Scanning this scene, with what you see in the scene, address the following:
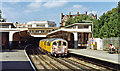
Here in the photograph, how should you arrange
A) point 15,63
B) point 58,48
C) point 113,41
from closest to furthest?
1. point 15,63
2. point 58,48
3. point 113,41

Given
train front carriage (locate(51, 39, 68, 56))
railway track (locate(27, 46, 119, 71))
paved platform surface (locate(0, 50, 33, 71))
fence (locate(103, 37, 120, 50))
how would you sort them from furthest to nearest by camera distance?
fence (locate(103, 37, 120, 50))
train front carriage (locate(51, 39, 68, 56))
railway track (locate(27, 46, 119, 71))
paved platform surface (locate(0, 50, 33, 71))

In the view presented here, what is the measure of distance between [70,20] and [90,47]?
46451mm

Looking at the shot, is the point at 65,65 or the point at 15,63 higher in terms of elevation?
the point at 15,63

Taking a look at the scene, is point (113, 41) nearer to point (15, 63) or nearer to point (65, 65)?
point (65, 65)

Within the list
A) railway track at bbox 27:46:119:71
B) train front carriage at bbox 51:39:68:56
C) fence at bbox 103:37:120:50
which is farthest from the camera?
fence at bbox 103:37:120:50

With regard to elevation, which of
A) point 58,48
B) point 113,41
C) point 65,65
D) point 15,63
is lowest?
point 65,65

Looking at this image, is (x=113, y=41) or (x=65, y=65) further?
(x=113, y=41)

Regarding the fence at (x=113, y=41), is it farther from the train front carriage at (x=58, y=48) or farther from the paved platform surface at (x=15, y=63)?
the paved platform surface at (x=15, y=63)

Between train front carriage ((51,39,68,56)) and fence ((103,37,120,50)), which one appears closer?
train front carriage ((51,39,68,56))

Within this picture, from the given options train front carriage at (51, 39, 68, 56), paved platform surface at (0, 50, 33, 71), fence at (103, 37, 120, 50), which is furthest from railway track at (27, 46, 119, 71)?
fence at (103, 37, 120, 50)

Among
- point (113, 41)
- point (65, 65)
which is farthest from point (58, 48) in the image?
point (113, 41)

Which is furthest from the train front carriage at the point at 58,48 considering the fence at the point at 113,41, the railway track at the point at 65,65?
the fence at the point at 113,41

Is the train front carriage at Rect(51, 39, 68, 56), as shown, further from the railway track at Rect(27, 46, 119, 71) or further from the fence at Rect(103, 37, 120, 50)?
the fence at Rect(103, 37, 120, 50)

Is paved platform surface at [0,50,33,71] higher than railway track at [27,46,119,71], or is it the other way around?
paved platform surface at [0,50,33,71]
